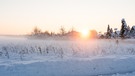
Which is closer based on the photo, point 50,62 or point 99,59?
point 50,62

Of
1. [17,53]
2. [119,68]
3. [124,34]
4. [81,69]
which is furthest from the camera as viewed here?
[124,34]

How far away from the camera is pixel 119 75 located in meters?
11.4

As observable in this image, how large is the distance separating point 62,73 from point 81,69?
1006 mm

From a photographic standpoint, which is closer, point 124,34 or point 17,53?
point 17,53

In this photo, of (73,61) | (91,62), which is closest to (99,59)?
(91,62)

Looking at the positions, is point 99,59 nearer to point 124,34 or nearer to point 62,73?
point 62,73

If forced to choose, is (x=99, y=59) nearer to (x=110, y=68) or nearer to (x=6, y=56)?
(x=110, y=68)

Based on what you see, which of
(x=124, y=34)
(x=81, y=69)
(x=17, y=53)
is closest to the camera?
(x=81, y=69)

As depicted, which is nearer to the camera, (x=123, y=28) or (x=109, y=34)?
(x=123, y=28)

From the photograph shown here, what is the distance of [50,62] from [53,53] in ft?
16.0

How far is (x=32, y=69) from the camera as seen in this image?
36.2 feet

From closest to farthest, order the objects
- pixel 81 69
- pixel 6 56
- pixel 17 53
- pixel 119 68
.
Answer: pixel 81 69
pixel 119 68
pixel 6 56
pixel 17 53

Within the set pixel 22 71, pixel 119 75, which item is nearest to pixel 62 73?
pixel 22 71

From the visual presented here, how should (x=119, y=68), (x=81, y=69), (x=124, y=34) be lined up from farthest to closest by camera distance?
(x=124, y=34), (x=119, y=68), (x=81, y=69)
